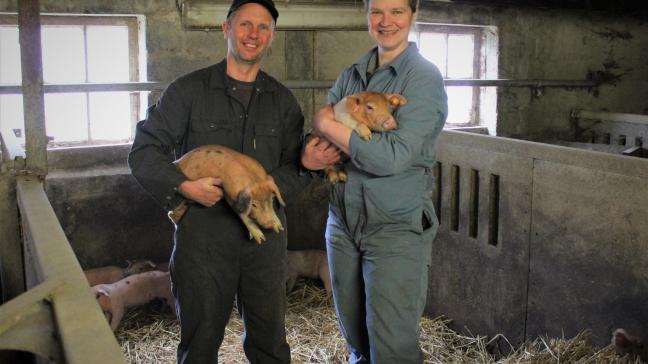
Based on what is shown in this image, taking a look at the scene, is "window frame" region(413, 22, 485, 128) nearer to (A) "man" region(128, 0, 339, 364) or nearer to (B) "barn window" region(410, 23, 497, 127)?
(B) "barn window" region(410, 23, 497, 127)

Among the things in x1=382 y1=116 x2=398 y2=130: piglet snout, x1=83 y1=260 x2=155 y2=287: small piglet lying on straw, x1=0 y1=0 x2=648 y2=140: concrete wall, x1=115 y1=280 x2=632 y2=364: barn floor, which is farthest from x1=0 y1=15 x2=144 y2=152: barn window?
x1=382 y1=116 x2=398 y2=130: piglet snout

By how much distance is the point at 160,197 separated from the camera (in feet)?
7.77

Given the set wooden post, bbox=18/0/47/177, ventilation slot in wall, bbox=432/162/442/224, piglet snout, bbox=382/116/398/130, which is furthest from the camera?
ventilation slot in wall, bbox=432/162/442/224

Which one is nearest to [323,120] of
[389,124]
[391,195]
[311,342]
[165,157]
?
[389,124]

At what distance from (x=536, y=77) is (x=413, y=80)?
203 inches

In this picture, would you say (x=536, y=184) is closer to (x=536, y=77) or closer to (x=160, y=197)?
(x=160, y=197)

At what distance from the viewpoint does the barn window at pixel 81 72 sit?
15.3 feet

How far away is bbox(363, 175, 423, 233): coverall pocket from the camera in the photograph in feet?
7.72

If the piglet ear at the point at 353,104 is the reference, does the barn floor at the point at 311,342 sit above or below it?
below

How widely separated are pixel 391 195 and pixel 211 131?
28.2 inches

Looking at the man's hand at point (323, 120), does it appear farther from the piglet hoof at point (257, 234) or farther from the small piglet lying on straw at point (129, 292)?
the small piglet lying on straw at point (129, 292)

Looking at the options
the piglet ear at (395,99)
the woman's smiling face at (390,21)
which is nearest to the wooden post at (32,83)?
the woman's smiling face at (390,21)

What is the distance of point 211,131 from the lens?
2.52m

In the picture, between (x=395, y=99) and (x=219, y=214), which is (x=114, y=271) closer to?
(x=219, y=214)
